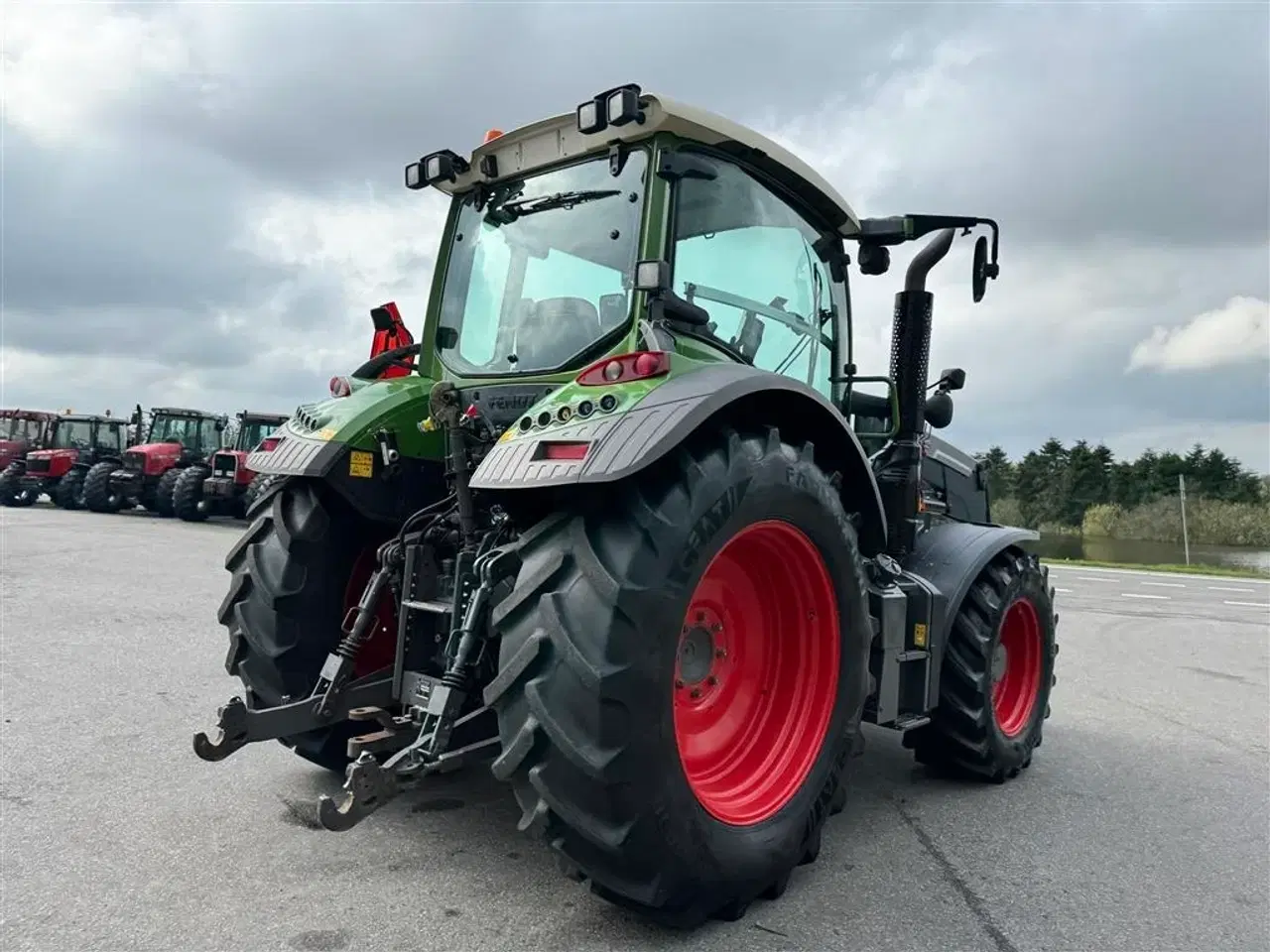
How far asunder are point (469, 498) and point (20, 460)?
26315 mm

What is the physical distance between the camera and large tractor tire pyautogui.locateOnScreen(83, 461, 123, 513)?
21.8 meters

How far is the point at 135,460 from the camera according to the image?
21.6 metres

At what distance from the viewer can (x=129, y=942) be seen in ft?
7.94

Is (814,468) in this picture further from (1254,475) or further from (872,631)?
(1254,475)

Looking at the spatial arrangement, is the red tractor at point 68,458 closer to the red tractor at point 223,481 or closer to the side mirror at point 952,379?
the red tractor at point 223,481

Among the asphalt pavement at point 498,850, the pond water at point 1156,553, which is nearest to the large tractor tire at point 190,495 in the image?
the asphalt pavement at point 498,850

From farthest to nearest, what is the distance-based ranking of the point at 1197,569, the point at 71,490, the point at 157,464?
the point at 71,490 < the point at 157,464 < the point at 1197,569

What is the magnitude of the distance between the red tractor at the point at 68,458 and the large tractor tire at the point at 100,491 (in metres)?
0.45

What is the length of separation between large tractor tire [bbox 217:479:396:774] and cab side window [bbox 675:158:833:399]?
161cm

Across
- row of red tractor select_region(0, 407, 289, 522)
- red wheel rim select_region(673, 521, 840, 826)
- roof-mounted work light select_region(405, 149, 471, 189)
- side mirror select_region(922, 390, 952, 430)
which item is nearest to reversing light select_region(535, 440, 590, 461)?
red wheel rim select_region(673, 521, 840, 826)

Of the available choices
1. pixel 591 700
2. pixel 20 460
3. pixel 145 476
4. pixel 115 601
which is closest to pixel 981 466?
pixel 591 700

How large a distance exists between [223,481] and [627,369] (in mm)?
18406

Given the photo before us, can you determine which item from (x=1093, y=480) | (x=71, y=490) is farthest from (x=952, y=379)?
(x=1093, y=480)

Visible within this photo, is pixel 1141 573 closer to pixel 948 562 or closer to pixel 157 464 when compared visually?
pixel 948 562
